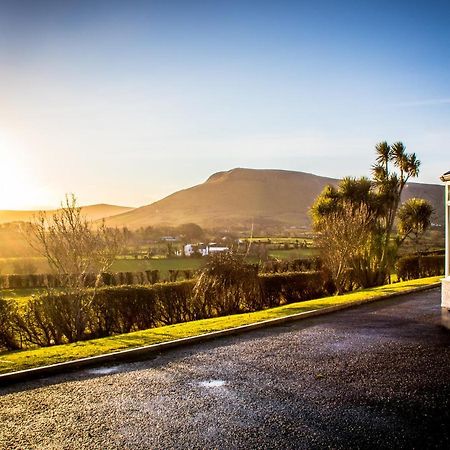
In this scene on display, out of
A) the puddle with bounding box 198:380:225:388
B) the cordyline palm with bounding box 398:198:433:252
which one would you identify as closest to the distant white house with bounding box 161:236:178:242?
the cordyline palm with bounding box 398:198:433:252

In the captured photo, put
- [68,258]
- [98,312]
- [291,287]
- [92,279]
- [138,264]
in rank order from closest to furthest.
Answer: [68,258], [98,312], [92,279], [291,287], [138,264]

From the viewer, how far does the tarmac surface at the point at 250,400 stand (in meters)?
4.98

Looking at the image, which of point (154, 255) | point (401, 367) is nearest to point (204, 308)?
point (401, 367)

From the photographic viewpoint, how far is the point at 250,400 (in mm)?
6023

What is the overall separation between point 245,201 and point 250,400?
221 feet

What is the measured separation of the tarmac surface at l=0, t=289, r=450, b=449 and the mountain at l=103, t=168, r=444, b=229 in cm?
4947

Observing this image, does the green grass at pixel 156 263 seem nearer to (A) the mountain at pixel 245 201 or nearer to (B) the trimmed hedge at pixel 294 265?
(B) the trimmed hedge at pixel 294 265

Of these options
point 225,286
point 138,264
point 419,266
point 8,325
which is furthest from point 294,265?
point 8,325

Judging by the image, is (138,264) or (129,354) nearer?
(129,354)

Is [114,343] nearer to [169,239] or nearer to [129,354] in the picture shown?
[129,354]

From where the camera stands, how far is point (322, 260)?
21625mm

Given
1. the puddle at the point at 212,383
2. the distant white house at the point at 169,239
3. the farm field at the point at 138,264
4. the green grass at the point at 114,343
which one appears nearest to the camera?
the puddle at the point at 212,383

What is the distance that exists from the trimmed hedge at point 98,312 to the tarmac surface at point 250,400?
12.9ft

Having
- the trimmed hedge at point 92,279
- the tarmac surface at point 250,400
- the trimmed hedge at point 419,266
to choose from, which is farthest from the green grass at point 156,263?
the tarmac surface at point 250,400
